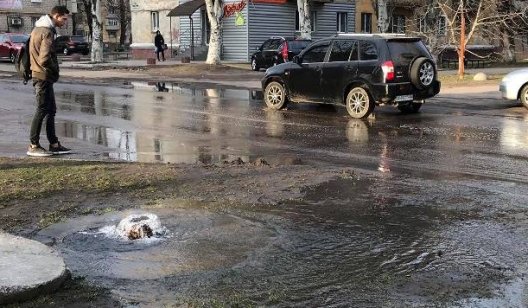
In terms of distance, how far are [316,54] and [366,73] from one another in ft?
5.50

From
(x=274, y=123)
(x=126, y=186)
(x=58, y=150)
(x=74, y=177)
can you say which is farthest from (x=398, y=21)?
(x=126, y=186)

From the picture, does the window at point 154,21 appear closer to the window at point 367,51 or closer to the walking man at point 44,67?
the window at point 367,51

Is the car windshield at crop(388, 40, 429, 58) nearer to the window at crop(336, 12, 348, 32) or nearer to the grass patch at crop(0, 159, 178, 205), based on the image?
the grass patch at crop(0, 159, 178, 205)

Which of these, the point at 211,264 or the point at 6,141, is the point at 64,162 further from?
the point at 211,264

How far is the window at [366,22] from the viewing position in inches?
1763

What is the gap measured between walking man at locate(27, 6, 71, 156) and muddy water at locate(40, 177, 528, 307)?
3.73 meters

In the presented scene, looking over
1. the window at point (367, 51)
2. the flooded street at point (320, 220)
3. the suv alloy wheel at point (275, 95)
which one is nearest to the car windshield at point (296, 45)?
the suv alloy wheel at point (275, 95)

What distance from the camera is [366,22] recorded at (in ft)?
148

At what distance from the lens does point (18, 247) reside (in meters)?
4.71

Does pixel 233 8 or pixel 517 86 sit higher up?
pixel 233 8

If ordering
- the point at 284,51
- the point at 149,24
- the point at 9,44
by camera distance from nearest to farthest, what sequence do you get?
1. the point at 284,51
2. the point at 9,44
3. the point at 149,24

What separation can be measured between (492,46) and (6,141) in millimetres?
41151

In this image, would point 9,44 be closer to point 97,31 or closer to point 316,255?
A: point 97,31

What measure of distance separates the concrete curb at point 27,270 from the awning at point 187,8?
34.0 meters
